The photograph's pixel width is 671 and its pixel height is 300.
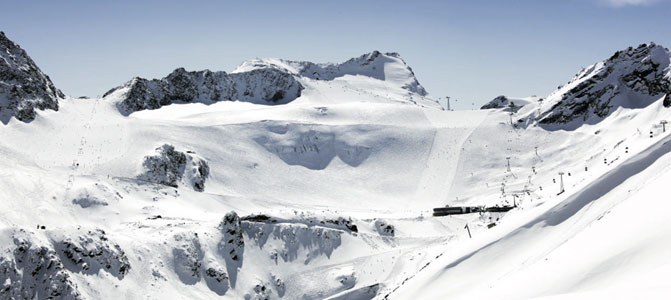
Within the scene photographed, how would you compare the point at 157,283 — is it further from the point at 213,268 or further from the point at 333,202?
the point at 333,202

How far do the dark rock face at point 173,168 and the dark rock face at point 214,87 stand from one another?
134ft

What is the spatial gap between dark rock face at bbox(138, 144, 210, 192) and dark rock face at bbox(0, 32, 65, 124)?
23586mm

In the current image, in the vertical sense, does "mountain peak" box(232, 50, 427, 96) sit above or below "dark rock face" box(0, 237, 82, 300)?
above

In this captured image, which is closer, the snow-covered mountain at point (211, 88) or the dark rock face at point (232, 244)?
the dark rock face at point (232, 244)

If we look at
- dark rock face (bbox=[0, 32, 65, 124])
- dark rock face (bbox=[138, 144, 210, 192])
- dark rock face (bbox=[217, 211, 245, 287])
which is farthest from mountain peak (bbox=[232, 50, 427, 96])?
dark rock face (bbox=[217, 211, 245, 287])

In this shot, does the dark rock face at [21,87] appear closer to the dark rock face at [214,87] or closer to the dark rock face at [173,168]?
the dark rock face at [214,87]

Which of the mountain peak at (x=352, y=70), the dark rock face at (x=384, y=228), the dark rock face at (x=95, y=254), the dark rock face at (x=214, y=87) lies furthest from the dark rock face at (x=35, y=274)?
the mountain peak at (x=352, y=70)

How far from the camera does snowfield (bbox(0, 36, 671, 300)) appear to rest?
3185 centimetres

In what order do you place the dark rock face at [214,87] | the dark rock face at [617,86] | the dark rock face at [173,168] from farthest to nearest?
the dark rock face at [214,87], the dark rock face at [617,86], the dark rock face at [173,168]

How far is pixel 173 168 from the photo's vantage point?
263 feet

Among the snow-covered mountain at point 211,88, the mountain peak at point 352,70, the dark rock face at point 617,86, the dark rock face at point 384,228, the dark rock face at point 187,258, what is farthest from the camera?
the mountain peak at point 352,70

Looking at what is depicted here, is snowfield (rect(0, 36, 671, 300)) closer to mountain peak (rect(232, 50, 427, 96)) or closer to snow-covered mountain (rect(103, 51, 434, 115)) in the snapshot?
snow-covered mountain (rect(103, 51, 434, 115))

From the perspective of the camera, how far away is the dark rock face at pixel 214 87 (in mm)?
126006

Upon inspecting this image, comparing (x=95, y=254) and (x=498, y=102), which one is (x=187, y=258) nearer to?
(x=95, y=254)
